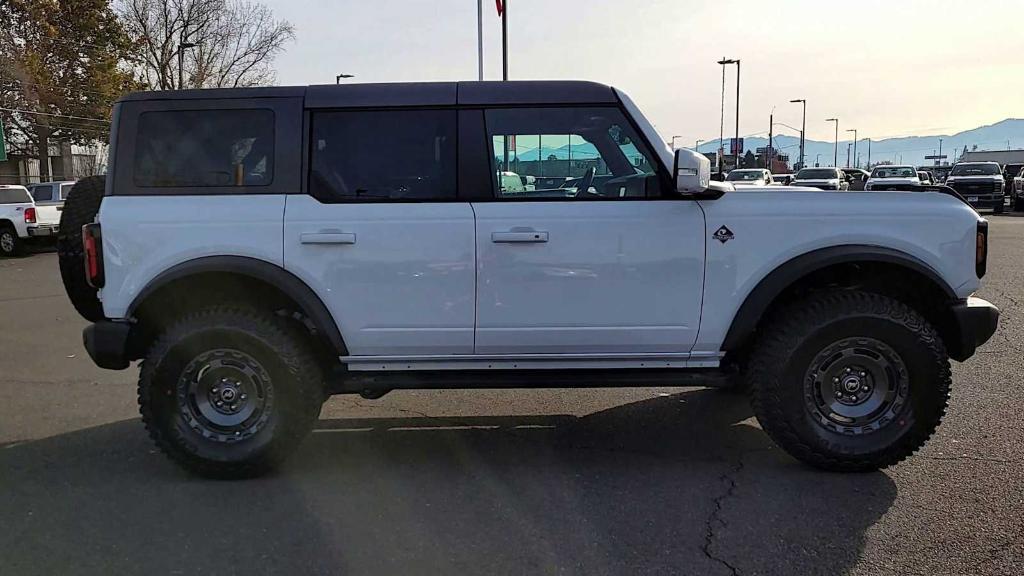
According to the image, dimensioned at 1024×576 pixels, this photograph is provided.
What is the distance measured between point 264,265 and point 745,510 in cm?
272

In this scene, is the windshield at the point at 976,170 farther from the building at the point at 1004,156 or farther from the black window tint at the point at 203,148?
the building at the point at 1004,156

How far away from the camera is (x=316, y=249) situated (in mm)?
4062

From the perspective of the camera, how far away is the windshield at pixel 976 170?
28.4m

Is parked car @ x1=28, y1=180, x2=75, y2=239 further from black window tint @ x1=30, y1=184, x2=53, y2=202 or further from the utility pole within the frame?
the utility pole

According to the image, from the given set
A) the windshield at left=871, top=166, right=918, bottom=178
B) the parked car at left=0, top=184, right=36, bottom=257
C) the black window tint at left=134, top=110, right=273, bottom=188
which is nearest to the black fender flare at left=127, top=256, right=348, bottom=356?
the black window tint at left=134, top=110, right=273, bottom=188

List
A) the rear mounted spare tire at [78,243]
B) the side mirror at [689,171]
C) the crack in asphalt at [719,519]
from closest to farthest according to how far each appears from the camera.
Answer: the crack in asphalt at [719,519]
the side mirror at [689,171]
the rear mounted spare tire at [78,243]

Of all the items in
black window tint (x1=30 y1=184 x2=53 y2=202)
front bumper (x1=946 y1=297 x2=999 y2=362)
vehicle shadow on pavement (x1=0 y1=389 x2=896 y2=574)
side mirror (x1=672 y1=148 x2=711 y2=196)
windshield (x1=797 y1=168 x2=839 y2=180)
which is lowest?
vehicle shadow on pavement (x1=0 y1=389 x2=896 y2=574)

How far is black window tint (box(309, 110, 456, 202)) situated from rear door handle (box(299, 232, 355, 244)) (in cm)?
20

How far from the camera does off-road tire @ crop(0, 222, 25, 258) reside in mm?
17516

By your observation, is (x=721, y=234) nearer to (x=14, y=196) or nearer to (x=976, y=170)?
(x=14, y=196)

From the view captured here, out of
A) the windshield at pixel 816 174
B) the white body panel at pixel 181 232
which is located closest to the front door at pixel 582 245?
the white body panel at pixel 181 232

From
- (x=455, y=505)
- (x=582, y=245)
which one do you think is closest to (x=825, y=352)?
(x=582, y=245)

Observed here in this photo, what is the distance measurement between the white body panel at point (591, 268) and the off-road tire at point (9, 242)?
17499mm

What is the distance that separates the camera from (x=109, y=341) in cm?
416
